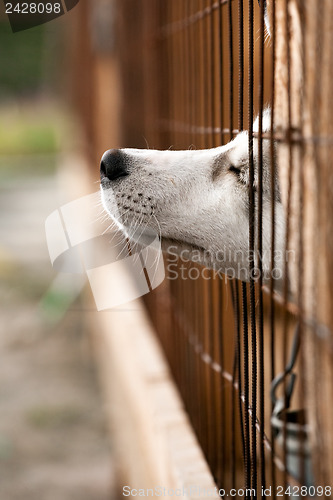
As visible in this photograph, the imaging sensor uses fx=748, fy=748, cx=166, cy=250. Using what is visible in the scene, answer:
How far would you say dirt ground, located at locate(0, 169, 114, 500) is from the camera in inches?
118

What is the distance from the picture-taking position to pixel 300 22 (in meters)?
1.15

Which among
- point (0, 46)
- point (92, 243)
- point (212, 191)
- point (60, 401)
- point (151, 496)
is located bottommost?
point (60, 401)

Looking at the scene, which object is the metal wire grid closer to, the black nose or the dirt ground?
the black nose

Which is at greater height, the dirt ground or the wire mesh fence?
the wire mesh fence

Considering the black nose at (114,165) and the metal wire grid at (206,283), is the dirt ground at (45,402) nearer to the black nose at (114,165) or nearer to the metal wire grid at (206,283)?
the metal wire grid at (206,283)

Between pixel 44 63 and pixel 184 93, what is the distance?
9599 mm

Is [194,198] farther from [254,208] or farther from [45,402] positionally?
[45,402]

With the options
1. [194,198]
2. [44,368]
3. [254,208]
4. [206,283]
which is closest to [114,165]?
[194,198]

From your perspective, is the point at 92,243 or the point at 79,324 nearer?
the point at 92,243

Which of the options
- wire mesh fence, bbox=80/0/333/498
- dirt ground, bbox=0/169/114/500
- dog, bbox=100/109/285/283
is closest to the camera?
wire mesh fence, bbox=80/0/333/498

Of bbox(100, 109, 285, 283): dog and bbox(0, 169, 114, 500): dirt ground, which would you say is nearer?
bbox(100, 109, 285, 283): dog

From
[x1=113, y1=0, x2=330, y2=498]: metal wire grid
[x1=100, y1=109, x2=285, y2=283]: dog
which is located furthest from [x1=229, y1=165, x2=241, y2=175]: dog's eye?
[x1=113, y1=0, x2=330, y2=498]: metal wire grid

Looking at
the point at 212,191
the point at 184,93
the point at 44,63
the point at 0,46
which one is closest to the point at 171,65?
the point at 184,93

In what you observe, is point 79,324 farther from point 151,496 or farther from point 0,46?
point 0,46
